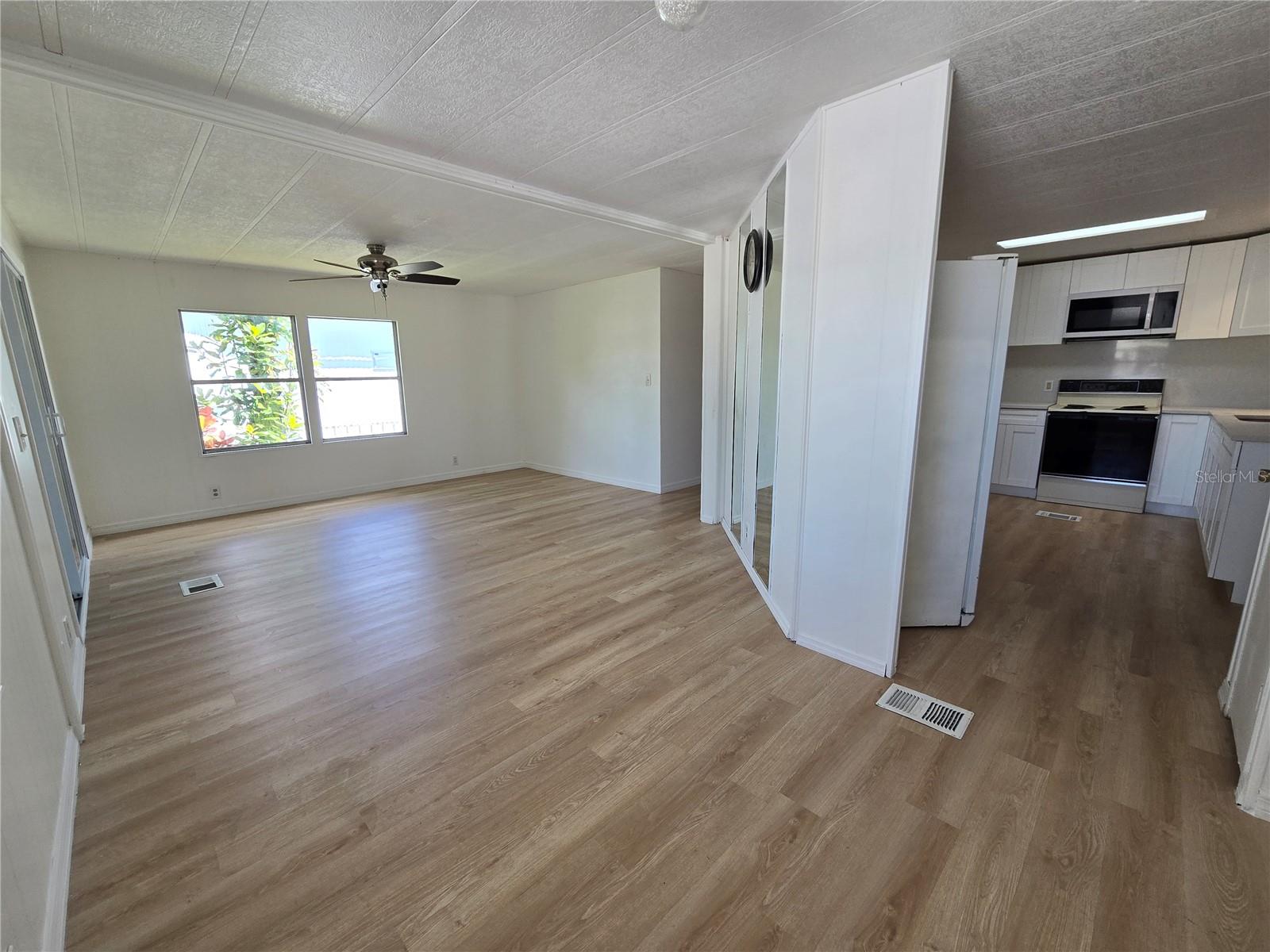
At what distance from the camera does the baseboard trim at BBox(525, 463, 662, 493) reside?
6.10m

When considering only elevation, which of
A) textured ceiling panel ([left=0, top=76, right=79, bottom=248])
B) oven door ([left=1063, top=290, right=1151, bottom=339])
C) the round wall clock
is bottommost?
oven door ([left=1063, top=290, right=1151, bottom=339])

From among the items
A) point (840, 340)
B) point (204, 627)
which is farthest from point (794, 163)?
point (204, 627)

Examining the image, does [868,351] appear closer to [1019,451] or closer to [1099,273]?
[1019,451]

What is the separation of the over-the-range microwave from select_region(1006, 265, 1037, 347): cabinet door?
0.33 meters

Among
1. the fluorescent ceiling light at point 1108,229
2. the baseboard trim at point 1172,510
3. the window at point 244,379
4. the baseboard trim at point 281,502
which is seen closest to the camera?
the fluorescent ceiling light at point 1108,229

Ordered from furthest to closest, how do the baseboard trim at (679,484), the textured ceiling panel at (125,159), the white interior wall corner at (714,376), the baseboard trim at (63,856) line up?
the baseboard trim at (679,484), the white interior wall corner at (714,376), the textured ceiling panel at (125,159), the baseboard trim at (63,856)

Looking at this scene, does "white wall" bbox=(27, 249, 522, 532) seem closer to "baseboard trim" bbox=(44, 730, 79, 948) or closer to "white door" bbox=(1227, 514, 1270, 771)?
"baseboard trim" bbox=(44, 730, 79, 948)

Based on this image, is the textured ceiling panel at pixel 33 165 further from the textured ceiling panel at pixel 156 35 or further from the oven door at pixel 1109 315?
the oven door at pixel 1109 315

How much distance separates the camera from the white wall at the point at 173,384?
4.44 meters

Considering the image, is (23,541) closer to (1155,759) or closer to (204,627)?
(204,627)

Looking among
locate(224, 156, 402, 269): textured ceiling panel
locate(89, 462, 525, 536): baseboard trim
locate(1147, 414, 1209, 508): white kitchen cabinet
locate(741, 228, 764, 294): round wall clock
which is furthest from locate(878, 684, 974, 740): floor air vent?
locate(89, 462, 525, 536): baseboard trim

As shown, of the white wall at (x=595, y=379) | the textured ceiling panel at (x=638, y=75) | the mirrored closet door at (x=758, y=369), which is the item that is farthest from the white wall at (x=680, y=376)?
the textured ceiling panel at (x=638, y=75)

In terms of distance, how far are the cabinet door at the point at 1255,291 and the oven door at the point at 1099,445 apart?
0.91m

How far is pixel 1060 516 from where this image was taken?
4758 millimetres
